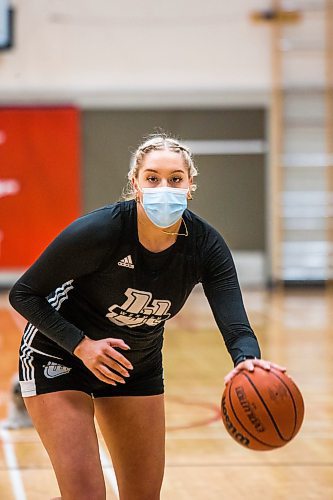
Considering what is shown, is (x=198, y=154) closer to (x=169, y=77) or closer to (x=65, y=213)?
(x=169, y=77)

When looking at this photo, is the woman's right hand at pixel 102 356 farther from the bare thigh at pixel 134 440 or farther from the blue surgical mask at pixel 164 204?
the blue surgical mask at pixel 164 204

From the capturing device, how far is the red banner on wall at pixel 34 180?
15727 mm

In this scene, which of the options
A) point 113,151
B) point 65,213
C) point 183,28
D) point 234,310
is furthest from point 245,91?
point 234,310

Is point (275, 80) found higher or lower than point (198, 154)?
higher

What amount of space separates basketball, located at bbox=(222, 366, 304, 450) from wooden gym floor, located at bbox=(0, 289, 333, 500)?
4.98 ft

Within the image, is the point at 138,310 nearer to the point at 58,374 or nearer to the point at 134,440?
the point at 58,374

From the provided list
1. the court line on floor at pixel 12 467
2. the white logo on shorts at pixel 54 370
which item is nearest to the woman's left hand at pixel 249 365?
the white logo on shorts at pixel 54 370

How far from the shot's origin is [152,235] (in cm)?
322

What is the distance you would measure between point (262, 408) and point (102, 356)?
57 cm

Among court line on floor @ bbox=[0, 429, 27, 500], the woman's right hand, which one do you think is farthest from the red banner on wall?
the woman's right hand

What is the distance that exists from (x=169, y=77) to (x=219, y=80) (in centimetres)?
87

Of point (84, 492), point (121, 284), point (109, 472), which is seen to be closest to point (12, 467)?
point (109, 472)

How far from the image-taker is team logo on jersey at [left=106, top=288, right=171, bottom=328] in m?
3.17

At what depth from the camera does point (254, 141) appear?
15.8 metres
